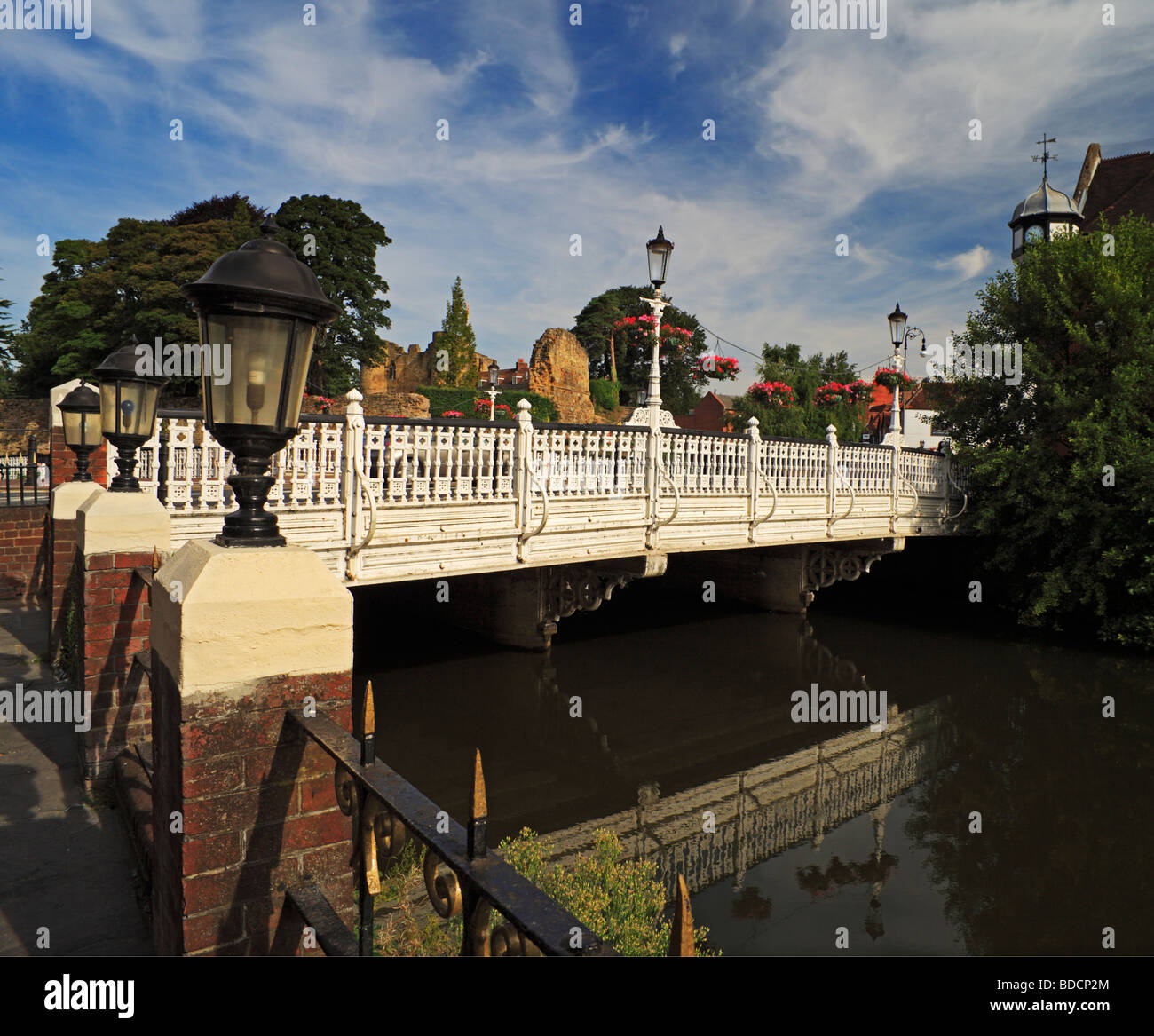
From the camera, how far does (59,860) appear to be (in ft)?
13.9

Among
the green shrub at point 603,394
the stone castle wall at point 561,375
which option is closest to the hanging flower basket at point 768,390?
the stone castle wall at point 561,375

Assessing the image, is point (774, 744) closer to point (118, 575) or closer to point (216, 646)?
point (118, 575)

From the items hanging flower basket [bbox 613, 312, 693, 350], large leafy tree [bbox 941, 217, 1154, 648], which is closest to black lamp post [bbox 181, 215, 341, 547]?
hanging flower basket [bbox 613, 312, 693, 350]

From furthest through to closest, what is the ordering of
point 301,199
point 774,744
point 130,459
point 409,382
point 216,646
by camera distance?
point 409,382, point 301,199, point 774,744, point 130,459, point 216,646

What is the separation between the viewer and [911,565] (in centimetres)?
2153

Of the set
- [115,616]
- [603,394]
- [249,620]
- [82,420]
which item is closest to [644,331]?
[82,420]

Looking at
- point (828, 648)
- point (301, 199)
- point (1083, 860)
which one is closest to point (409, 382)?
point (301, 199)

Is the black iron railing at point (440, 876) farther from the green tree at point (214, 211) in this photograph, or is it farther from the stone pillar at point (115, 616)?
the green tree at point (214, 211)

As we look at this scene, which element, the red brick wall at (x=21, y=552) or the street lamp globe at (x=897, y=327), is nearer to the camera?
the red brick wall at (x=21, y=552)

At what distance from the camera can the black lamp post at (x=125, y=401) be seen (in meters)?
5.72

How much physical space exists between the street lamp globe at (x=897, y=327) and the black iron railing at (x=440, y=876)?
1608 centimetres

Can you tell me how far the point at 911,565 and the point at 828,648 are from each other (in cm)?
817

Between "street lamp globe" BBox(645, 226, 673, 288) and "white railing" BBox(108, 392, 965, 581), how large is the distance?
2.08 m

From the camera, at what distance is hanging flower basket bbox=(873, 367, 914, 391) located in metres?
16.4
